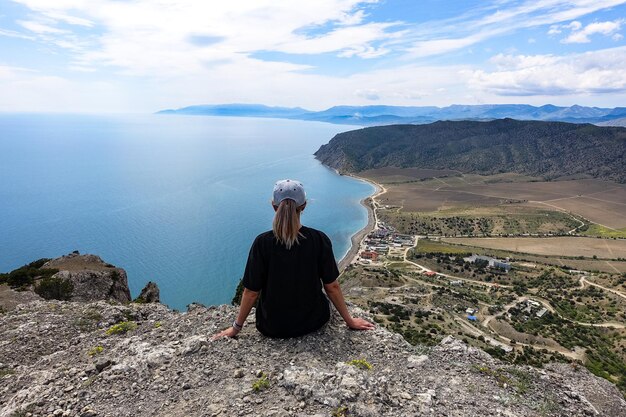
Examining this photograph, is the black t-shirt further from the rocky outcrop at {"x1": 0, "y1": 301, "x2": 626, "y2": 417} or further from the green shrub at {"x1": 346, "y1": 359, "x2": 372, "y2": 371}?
the green shrub at {"x1": 346, "y1": 359, "x2": 372, "y2": 371}

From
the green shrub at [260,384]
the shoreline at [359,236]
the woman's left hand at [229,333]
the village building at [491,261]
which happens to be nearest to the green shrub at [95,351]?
the woman's left hand at [229,333]

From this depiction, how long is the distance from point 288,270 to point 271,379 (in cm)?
160

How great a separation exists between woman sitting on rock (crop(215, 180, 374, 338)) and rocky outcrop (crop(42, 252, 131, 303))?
1851 cm

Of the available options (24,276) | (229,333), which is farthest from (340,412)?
(24,276)

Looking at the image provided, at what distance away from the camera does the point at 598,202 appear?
13150 centimetres

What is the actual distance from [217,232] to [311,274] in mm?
85097

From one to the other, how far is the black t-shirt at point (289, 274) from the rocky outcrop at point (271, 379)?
1.89 ft

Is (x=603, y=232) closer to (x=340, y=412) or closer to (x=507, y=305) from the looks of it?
(x=507, y=305)

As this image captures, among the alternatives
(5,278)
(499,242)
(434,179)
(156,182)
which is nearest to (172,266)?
(5,278)

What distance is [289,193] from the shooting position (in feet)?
17.3

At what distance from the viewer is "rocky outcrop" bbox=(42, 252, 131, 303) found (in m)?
21.3

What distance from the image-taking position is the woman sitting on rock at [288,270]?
5.34 meters

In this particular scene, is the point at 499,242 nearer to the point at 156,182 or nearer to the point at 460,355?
the point at 460,355

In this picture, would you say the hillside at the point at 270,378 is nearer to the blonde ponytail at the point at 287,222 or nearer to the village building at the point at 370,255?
the blonde ponytail at the point at 287,222
